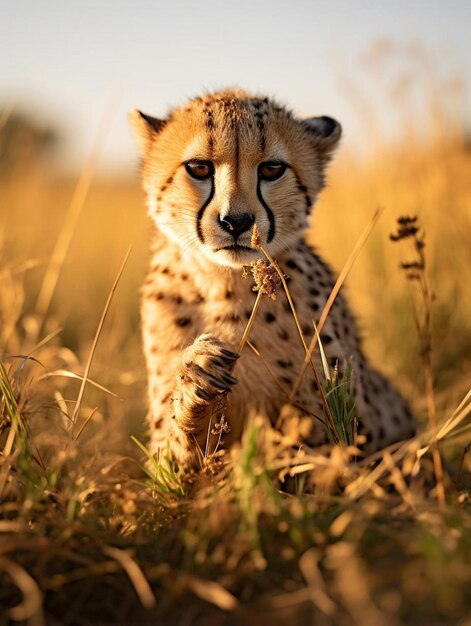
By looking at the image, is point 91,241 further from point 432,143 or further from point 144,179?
point 144,179

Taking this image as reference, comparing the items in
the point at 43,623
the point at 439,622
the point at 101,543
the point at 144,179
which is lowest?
the point at 43,623

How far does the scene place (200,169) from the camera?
227cm

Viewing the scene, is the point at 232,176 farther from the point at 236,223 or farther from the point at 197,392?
the point at 197,392

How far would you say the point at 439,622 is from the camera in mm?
1262

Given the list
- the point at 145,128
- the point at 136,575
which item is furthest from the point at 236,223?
the point at 136,575

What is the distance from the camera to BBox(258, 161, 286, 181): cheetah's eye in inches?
89.0

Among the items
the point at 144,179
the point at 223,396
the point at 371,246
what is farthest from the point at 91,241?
the point at 223,396

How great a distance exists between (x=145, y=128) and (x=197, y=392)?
1043mm

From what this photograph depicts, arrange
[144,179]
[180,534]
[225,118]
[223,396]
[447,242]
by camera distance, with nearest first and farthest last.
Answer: [180,534]
[223,396]
[225,118]
[144,179]
[447,242]

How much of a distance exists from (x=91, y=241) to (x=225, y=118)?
6320mm

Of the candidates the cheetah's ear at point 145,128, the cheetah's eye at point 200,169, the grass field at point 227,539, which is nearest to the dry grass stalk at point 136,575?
the grass field at point 227,539

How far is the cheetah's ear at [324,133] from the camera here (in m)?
2.59

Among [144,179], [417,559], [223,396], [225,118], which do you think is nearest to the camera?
[417,559]

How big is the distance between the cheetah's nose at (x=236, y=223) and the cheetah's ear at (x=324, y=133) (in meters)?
0.61
